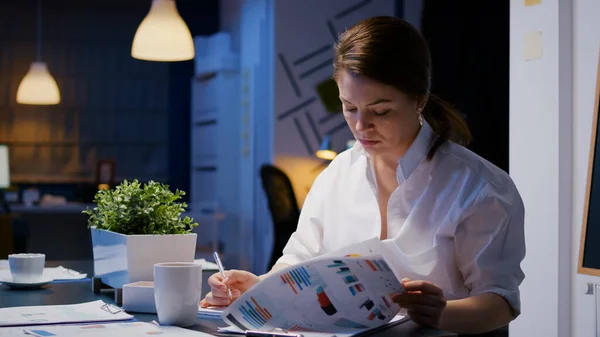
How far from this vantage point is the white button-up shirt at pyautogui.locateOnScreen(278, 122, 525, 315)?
1504mm

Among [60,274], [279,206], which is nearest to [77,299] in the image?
[60,274]

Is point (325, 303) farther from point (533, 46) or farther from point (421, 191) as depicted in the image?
point (533, 46)

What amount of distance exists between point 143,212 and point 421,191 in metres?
0.59

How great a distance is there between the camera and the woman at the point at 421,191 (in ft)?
4.93

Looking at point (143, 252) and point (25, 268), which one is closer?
point (143, 252)

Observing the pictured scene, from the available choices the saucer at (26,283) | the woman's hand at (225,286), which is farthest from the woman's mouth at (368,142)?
the saucer at (26,283)

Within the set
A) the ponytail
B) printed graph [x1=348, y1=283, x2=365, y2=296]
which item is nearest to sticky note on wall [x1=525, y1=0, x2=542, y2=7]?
the ponytail

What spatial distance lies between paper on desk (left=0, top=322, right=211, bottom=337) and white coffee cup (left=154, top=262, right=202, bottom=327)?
0.02 meters

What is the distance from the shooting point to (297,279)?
1.19m

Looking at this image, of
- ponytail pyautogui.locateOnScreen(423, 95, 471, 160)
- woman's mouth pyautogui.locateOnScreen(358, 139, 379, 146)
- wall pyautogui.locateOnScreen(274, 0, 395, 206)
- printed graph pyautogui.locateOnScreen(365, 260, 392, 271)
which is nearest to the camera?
printed graph pyautogui.locateOnScreen(365, 260, 392, 271)

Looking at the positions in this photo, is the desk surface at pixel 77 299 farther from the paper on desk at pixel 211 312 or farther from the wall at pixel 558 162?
the wall at pixel 558 162

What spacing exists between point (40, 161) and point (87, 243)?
1.99 meters

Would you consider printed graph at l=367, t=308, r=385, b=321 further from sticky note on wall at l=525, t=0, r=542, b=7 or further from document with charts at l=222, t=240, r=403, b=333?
sticky note on wall at l=525, t=0, r=542, b=7

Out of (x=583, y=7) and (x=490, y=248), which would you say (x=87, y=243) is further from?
(x=490, y=248)
